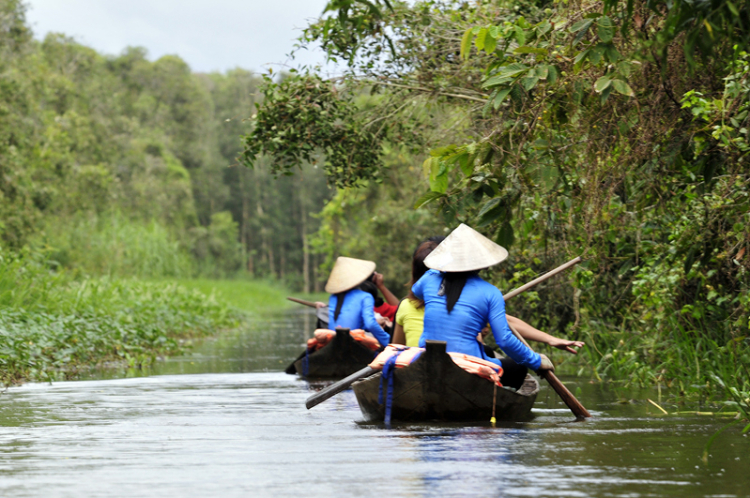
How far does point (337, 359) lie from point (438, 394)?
15.1 ft

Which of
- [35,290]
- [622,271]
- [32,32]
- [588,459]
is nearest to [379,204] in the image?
[32,32]

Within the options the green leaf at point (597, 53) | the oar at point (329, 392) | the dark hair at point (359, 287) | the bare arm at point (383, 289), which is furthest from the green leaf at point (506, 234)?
the dark hair at point (359, 287)

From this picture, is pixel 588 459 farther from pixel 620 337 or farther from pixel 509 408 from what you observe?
pixel 620 337

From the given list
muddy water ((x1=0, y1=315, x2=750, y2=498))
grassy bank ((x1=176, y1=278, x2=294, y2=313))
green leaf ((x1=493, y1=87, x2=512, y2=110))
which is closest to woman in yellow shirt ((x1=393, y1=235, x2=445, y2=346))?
muddy water ((x1=0, y1=315, x2=750, y2=498))

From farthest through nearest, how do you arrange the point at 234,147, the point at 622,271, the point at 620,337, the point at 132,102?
1. the point at 234,147
2. the point at 132,102
3. the point at 620,337
4. the point at 622,271

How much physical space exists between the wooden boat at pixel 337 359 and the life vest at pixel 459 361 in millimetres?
4087

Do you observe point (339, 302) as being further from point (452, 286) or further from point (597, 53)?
point (597, 53)

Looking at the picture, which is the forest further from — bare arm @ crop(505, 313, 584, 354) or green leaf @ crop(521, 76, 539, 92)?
bare arm @ crop(505, 313, 584, 354)

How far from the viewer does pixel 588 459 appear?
17.9 ft

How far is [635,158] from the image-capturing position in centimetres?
744

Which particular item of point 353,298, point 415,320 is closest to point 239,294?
point 353,298

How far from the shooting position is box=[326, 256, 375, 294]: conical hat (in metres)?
11.1

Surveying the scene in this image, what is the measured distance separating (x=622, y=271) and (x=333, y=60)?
13.9 feet

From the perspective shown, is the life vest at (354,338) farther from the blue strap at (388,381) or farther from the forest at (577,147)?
the blue strap at (388,381)
